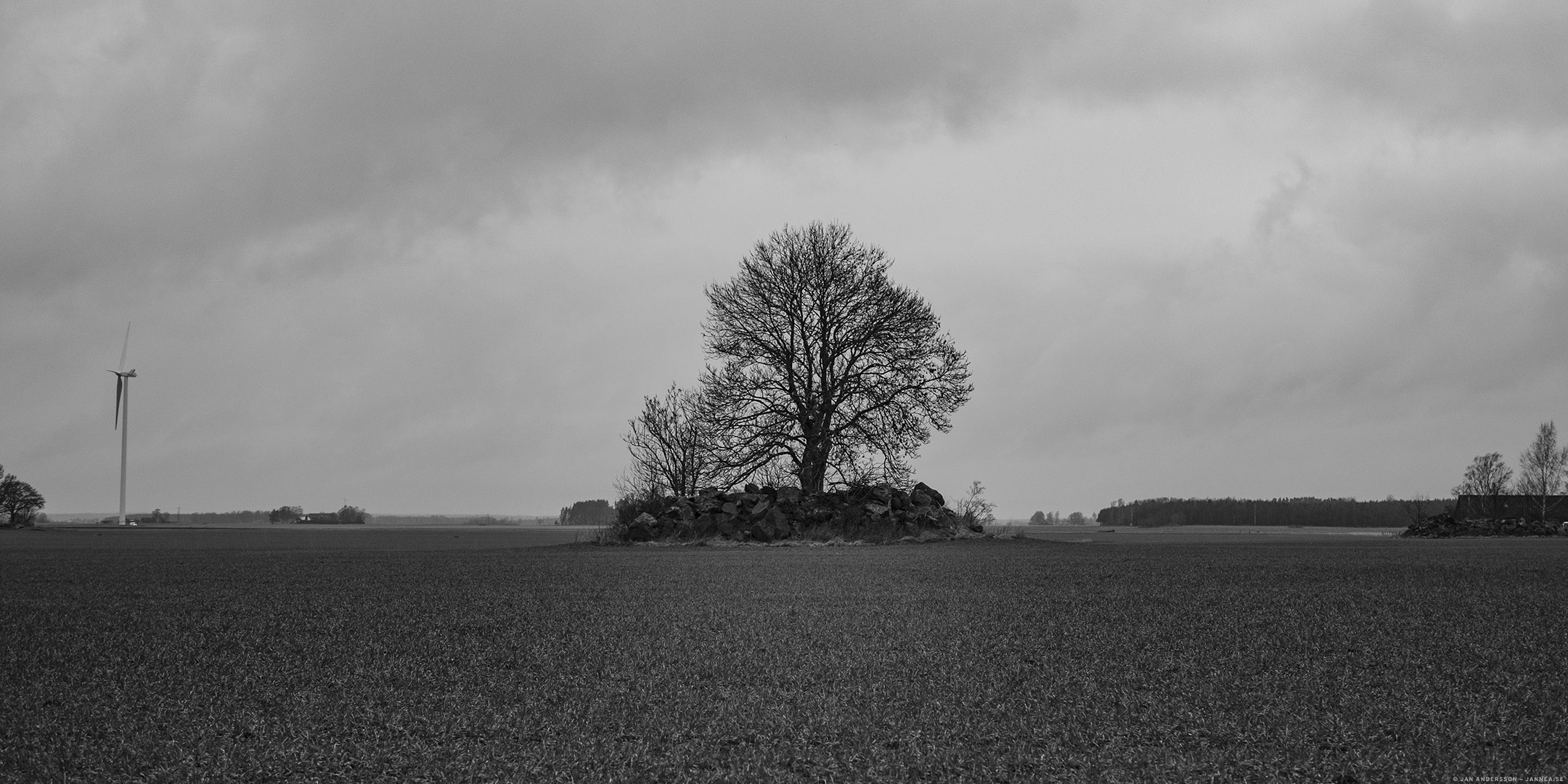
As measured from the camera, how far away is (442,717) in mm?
3717

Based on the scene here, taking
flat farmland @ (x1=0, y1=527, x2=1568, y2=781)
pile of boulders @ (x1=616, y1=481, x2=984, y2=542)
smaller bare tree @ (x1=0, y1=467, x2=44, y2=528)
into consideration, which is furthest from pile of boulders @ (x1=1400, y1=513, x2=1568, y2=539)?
smaller bare tree @ (x1=0, y1=467, x2=44, y2=528)

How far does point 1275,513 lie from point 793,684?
309ft

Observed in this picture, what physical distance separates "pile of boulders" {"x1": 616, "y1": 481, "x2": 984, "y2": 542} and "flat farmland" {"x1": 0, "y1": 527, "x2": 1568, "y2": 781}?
14.8 metres

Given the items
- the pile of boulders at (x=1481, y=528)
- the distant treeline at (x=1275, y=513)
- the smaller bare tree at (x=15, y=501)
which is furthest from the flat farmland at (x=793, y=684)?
the distant treeline at (x=1275, y=513)

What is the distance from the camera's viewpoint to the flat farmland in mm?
3150

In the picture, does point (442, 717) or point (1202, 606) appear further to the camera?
point (1202, 606)

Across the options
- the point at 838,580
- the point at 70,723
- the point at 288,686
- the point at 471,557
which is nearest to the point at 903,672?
the point at 288,686

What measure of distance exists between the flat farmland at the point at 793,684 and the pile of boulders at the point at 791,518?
14769mm

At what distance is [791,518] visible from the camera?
2402 cm

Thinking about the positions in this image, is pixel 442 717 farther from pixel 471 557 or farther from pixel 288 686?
pixel 471 557

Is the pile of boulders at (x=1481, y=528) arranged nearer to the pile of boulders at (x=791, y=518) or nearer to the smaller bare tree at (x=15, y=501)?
the pile of boulders at (x=791, y=518)

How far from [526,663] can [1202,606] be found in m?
4.37

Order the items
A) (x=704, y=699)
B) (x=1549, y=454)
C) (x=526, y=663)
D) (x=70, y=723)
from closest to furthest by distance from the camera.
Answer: (x=70, y=723) → (x=704, y=699) → (x=526, y=663) → (x=1549, y=454)

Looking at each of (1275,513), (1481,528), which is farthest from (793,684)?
(1275,513)
